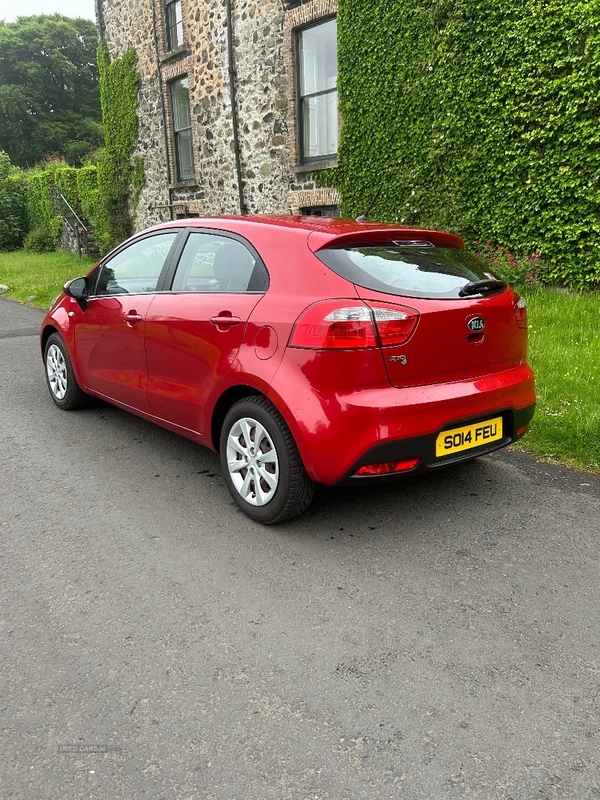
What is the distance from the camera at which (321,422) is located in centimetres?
324

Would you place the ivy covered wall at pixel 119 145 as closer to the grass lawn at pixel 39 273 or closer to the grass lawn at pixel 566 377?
the grass lawn at pixel 39 273

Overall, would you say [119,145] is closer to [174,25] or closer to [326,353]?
[174,25]

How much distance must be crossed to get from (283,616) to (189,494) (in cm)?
144

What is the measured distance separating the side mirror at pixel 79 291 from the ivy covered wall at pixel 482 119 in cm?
623

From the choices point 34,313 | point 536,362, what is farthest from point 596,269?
point 34,313

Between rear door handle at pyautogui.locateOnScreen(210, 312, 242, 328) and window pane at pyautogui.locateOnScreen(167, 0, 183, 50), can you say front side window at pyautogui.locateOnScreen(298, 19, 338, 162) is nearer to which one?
window pane at pyautogui.locateOnScreen(167, 0, 183, 50)

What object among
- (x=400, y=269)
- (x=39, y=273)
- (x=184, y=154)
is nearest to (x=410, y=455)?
(x=400, y=269)

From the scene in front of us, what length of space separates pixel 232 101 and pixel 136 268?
10.5 metres

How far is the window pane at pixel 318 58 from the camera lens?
1190 cm

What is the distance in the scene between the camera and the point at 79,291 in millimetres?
5344

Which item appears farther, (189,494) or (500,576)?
(189,494)

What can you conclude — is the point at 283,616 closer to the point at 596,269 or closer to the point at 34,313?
the point at 596,269

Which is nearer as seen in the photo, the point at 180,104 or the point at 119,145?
the point at 180,104

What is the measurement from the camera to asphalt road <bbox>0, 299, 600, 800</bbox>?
6.80 feet
